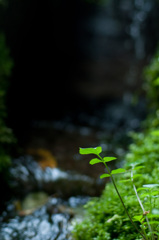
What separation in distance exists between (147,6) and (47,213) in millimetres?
10822

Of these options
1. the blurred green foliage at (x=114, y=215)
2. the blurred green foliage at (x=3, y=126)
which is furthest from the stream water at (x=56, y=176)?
the blurred green foliage at (x=3, y=126)

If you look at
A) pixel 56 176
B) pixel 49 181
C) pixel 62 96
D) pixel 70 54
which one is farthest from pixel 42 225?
pixel 70 54

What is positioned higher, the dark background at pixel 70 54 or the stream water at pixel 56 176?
the dark background at pixel 70 54

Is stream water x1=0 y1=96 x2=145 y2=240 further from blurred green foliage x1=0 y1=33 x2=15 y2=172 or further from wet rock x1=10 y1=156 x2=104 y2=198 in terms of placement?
blurred green foliage x1=0 y1=33 x2=15 y2=172

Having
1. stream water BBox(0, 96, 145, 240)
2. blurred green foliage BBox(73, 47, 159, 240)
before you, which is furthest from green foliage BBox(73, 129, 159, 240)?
stream water BBox(0, 96, 145, 240)

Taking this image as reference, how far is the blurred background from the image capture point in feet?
11.1

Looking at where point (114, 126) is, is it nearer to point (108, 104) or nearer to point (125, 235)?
point (108, 104)

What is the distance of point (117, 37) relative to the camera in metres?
11.0

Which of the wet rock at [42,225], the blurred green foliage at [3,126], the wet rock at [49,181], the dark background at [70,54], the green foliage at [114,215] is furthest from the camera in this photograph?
the dark background at [70,54]

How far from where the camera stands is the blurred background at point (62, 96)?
11.1ft

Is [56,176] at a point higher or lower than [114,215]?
higher

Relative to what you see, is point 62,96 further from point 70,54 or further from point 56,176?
point 56,176

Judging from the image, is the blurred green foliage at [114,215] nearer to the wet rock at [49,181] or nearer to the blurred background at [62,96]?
the blurred background at [62,96]

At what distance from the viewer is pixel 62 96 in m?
9.05
